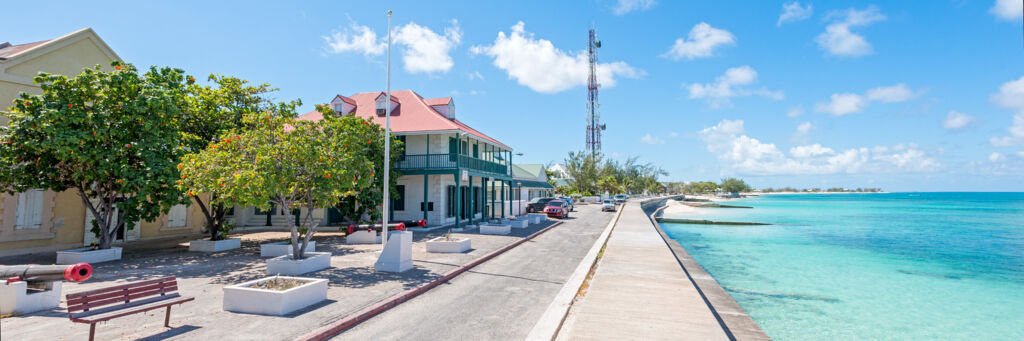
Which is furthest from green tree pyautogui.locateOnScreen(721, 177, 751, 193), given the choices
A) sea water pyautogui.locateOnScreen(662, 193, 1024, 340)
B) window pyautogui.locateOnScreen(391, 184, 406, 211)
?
window pyautogui.locateOnScreen(391, 184, 406, 211)

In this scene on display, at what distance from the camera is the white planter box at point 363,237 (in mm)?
17050

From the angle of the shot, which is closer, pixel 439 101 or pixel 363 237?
pixel 363 237

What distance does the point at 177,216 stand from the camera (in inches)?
770

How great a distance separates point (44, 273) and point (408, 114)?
19.9 metres

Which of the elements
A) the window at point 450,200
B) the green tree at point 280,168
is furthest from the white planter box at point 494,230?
the green tree at point 280,168

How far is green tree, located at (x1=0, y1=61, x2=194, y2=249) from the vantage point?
11.3 metres

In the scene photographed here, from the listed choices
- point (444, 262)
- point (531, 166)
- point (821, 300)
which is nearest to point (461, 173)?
point (444, 262)

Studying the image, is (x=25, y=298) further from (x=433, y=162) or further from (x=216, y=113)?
(x=433, y=162)

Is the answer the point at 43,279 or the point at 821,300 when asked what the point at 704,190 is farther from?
the point at 43,279

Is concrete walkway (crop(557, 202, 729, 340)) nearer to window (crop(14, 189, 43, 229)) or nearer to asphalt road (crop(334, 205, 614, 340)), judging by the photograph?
asphalt road (crop(334, 205, 614, 340))

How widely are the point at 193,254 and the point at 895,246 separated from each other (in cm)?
4270

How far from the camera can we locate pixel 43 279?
6926mm

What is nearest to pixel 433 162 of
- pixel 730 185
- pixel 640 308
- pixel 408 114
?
pixel 408 114

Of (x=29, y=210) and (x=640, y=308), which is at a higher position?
(x=29, y=210)
